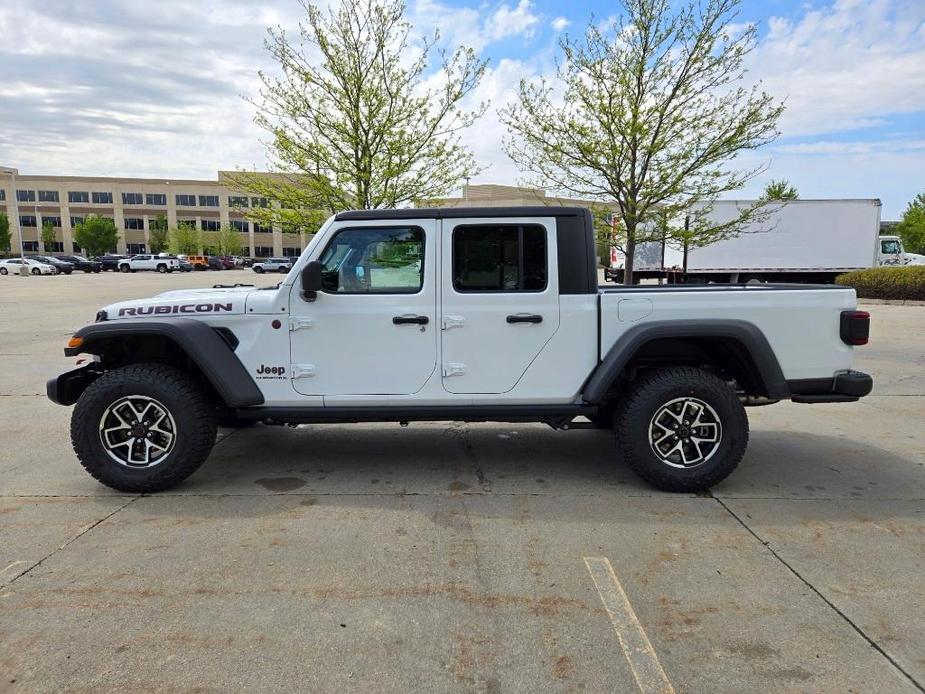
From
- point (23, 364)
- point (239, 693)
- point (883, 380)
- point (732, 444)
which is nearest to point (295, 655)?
point (239, 693)

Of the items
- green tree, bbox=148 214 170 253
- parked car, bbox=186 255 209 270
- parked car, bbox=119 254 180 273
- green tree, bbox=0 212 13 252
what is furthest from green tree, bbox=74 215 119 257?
parked car, bbox=119 254 180 273

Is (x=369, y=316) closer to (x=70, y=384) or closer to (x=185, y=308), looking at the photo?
(x=185, y=308)

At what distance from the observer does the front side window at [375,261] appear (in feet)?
14.3

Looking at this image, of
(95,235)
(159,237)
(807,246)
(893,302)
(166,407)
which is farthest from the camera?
(159,237)

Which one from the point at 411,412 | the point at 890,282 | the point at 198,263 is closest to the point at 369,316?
the point at 411,412

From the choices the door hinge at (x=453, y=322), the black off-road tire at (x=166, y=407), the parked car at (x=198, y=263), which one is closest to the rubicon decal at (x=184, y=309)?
the black off-road tire at (x=166, y=407)

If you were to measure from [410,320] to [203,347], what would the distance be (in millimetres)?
1377

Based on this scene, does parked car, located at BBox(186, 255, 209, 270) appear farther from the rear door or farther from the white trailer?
the rear door

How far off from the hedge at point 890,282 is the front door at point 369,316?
18187mm

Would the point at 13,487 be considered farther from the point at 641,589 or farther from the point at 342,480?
the point at 641,589

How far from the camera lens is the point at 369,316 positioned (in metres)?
4.29

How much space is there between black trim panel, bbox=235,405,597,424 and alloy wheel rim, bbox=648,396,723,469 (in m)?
0.47

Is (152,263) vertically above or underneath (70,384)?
above

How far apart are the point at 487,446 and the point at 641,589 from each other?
2.51 metres
